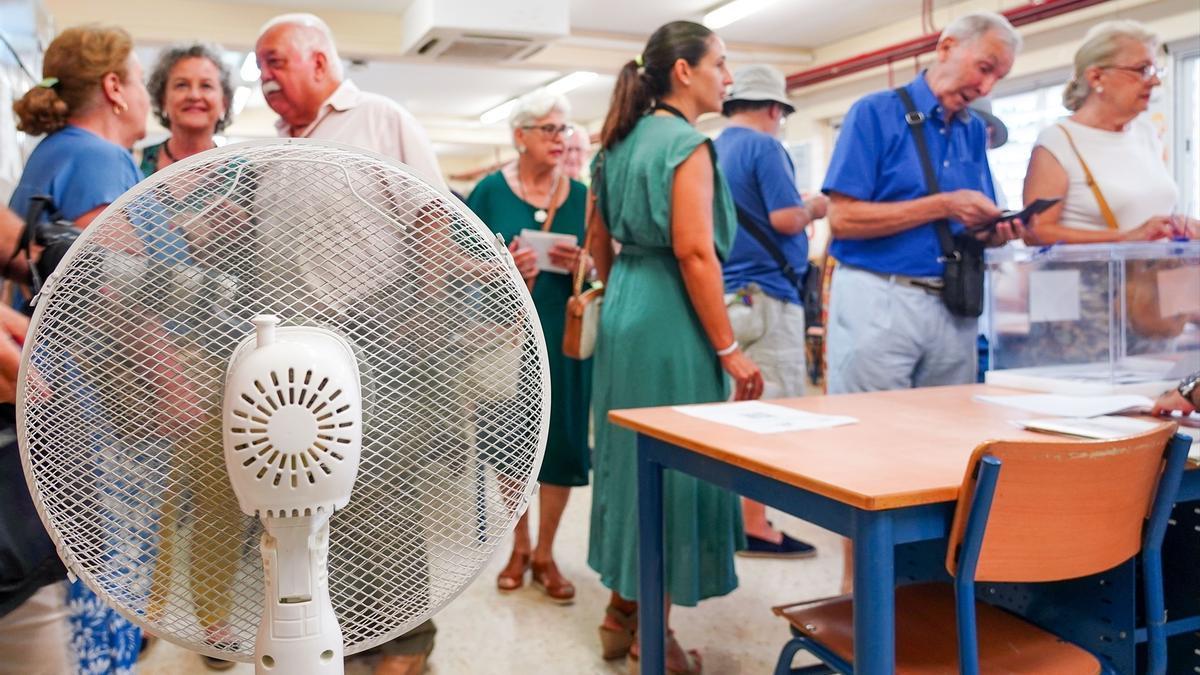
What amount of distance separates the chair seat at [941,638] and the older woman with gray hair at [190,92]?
194cm

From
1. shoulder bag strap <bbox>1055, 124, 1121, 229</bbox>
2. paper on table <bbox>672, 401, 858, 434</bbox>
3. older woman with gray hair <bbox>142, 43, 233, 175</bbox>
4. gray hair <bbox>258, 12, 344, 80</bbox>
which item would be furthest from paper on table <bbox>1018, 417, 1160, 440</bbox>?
older woman with gray hair <bbox>142, 43, 233, 175</bbox>

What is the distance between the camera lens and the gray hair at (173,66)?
2.39m

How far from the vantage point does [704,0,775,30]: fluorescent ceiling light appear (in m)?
6.10

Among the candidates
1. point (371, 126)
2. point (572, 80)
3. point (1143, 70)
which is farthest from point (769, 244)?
point (572, 80)

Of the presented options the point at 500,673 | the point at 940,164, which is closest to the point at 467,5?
the point at 940,164

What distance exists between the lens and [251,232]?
2.05 feet

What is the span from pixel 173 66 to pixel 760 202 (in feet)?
5.74

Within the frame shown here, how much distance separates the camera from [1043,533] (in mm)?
1168

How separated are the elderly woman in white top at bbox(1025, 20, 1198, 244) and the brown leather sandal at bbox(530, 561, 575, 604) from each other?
1578 millimetres

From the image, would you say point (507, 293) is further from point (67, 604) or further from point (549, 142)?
point (549, 142)

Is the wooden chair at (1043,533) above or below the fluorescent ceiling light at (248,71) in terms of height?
below

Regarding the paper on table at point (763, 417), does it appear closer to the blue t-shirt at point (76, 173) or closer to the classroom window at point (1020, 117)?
the blue t-shirt at point (76, 173)

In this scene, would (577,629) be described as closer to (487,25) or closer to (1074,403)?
(1074,403)

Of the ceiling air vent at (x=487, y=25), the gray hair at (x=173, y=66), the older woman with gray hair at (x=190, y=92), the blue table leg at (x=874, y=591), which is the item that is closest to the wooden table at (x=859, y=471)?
the blue table leg at (x=874, y=591)
